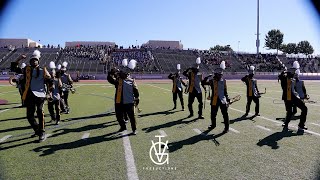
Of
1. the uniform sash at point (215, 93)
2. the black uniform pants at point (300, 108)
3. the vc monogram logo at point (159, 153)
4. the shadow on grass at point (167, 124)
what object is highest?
the uniform sash at point (215, 93)

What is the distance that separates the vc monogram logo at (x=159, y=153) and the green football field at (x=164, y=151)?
0.13 ft

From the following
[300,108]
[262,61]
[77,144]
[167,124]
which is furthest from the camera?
[262,61]

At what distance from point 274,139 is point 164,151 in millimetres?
2948

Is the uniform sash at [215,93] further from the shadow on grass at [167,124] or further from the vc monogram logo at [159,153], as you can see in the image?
the vc monogram logo at [159,153]

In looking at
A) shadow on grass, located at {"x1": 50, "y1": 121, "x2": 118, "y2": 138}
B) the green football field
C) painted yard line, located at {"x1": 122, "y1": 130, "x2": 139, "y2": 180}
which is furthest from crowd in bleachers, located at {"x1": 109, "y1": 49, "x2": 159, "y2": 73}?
painted yard line, located at {"x1": 122, "y1": 130, "x2": 139, "y2": 180}

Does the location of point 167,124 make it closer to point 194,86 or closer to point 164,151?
point 194,86

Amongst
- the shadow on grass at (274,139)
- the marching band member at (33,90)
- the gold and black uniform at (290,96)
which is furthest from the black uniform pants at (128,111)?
the gold and black uniform at (290,96)

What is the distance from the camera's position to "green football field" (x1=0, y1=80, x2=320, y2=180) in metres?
5.49

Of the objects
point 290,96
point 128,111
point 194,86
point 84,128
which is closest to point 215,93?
point 290,96

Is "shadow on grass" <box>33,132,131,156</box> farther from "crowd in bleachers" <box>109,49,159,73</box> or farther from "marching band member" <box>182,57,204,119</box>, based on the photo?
"crowd in bleachers" <box>109,49,159,73</box>

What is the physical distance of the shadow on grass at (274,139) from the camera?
7.62 meters

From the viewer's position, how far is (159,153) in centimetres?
678

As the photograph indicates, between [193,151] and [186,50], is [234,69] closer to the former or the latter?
[186,50]

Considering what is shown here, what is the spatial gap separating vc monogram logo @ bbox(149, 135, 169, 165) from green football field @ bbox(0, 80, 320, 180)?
1.6 inches
